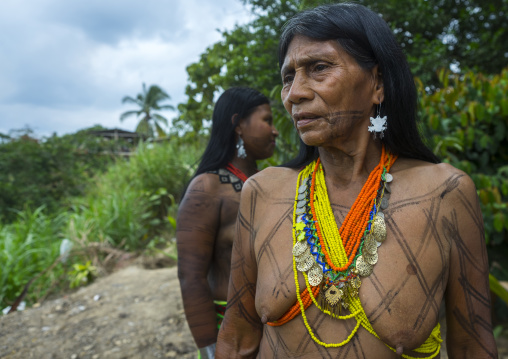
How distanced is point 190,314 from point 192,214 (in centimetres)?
51

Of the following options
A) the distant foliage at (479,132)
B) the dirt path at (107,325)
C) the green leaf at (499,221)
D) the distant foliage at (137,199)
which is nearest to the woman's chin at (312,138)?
the distant foliage at (479,132)

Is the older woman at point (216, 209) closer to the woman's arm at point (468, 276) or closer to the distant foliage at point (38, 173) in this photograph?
the woman's arm at point (468, 276)

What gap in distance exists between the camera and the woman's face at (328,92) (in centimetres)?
119

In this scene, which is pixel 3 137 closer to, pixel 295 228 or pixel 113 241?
pixel 113 241

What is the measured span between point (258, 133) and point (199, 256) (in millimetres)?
771

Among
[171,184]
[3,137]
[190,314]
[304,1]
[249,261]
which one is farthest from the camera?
[3,137]

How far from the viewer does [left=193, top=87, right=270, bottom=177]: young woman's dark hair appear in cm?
230

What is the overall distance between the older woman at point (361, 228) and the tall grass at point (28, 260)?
6435 mm

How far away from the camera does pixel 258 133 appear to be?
90.6 inches

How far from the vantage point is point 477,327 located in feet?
3.85

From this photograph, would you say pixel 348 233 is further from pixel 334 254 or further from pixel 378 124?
pixel 378 124

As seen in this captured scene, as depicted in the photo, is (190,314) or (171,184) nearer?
(190,314)

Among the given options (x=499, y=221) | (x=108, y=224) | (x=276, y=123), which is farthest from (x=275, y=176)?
(x=108, y=224)

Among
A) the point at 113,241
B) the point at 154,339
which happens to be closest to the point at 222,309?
the point at 154,339
